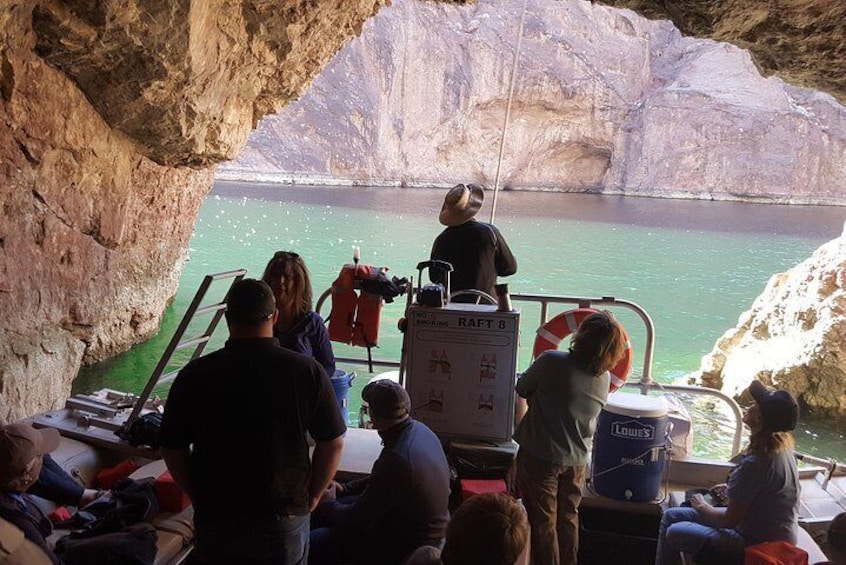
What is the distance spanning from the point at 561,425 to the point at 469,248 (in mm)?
1499

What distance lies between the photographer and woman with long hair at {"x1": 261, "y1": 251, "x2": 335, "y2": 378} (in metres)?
3.14

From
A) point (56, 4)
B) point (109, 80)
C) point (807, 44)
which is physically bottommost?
point (109, 80)

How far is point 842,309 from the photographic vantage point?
28.4 ft

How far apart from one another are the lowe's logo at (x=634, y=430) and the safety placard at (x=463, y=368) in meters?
0.55

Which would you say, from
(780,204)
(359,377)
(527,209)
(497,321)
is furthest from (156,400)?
(780,204)

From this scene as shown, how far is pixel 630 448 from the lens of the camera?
11.1 feet

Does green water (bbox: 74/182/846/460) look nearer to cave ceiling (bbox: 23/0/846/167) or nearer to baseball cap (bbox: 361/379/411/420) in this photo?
cave ceiling (bbox: 23/0/846/167)

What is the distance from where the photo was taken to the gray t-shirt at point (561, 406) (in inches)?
119

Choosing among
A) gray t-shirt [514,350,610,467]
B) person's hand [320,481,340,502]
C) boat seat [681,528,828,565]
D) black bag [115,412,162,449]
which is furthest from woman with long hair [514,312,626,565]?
black bag [115,412,162,449]

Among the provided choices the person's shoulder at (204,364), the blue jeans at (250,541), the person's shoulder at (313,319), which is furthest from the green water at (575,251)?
the person's shoulder at (204,364)

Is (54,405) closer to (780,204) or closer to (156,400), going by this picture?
(156,400)

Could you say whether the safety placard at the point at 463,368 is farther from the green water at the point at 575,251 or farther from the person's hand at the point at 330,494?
the green water at the point at 575,251

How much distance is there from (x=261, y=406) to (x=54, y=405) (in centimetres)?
661

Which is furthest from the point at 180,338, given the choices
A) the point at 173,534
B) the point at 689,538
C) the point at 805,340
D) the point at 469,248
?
the point at 805,340
